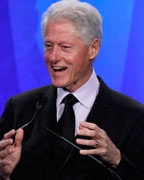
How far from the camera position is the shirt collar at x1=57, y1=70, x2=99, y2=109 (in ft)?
5.42

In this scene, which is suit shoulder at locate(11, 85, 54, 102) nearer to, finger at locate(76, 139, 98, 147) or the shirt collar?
the shirt collar

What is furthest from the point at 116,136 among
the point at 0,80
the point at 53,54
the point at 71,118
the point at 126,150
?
the point at 0,80

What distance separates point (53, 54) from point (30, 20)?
0.84 m

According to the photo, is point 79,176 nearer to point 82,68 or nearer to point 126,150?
point 126,150

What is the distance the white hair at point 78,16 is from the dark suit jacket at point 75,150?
0.26m

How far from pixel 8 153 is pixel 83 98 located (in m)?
0.46

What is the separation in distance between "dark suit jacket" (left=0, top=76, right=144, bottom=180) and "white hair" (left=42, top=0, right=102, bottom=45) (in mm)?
258

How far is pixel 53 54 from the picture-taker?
1556mm

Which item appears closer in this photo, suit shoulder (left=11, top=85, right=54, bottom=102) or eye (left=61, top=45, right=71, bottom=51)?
eye (left=61, top=45, right=71, bottom=51)

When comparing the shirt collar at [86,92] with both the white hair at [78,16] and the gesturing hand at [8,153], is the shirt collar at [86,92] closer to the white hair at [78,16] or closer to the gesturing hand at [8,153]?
the white hair at [78,16]

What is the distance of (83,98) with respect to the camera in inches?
65.2

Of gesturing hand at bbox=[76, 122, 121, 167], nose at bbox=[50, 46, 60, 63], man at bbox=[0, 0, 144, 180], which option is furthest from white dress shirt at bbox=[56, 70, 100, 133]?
gesturing hand at bbox=[76, 122, 121, 167]

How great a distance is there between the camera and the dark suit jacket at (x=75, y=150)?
1.52 meters

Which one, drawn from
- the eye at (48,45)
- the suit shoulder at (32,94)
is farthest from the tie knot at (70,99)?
the eye at (48,45)
